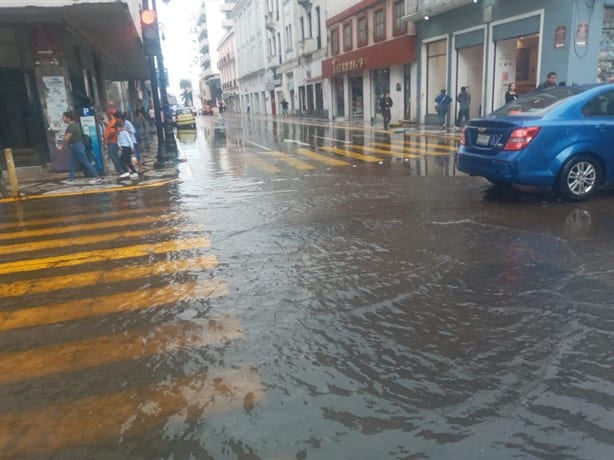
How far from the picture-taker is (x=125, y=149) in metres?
13.3

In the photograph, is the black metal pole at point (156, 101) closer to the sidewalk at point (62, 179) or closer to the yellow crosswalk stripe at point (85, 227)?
the sidewalk at point (62, 179)

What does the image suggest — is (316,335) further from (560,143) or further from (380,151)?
(380,151)

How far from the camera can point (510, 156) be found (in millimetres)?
7762

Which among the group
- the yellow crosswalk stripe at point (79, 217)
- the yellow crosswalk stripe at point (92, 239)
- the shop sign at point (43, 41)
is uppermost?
the shop sign at point (43, 41)

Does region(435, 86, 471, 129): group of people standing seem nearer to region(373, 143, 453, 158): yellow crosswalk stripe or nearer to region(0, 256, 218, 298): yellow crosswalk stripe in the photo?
region(373, 143, 453, 158): yellow crosswalk stripe

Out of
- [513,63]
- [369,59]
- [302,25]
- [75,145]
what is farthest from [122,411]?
[302,25]

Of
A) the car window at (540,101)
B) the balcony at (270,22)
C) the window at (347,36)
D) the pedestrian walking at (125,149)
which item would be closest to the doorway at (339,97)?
the window at (347,36)

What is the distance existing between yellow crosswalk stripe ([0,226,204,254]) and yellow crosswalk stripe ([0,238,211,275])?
524 millimetres

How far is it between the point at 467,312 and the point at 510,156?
4.24 meters

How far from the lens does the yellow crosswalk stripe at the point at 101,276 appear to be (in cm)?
543

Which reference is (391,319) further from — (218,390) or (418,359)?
(218,390)

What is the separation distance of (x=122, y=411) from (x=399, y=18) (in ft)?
95.8

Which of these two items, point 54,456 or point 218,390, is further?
point 218,390

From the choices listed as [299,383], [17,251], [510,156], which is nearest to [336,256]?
[299,383]
